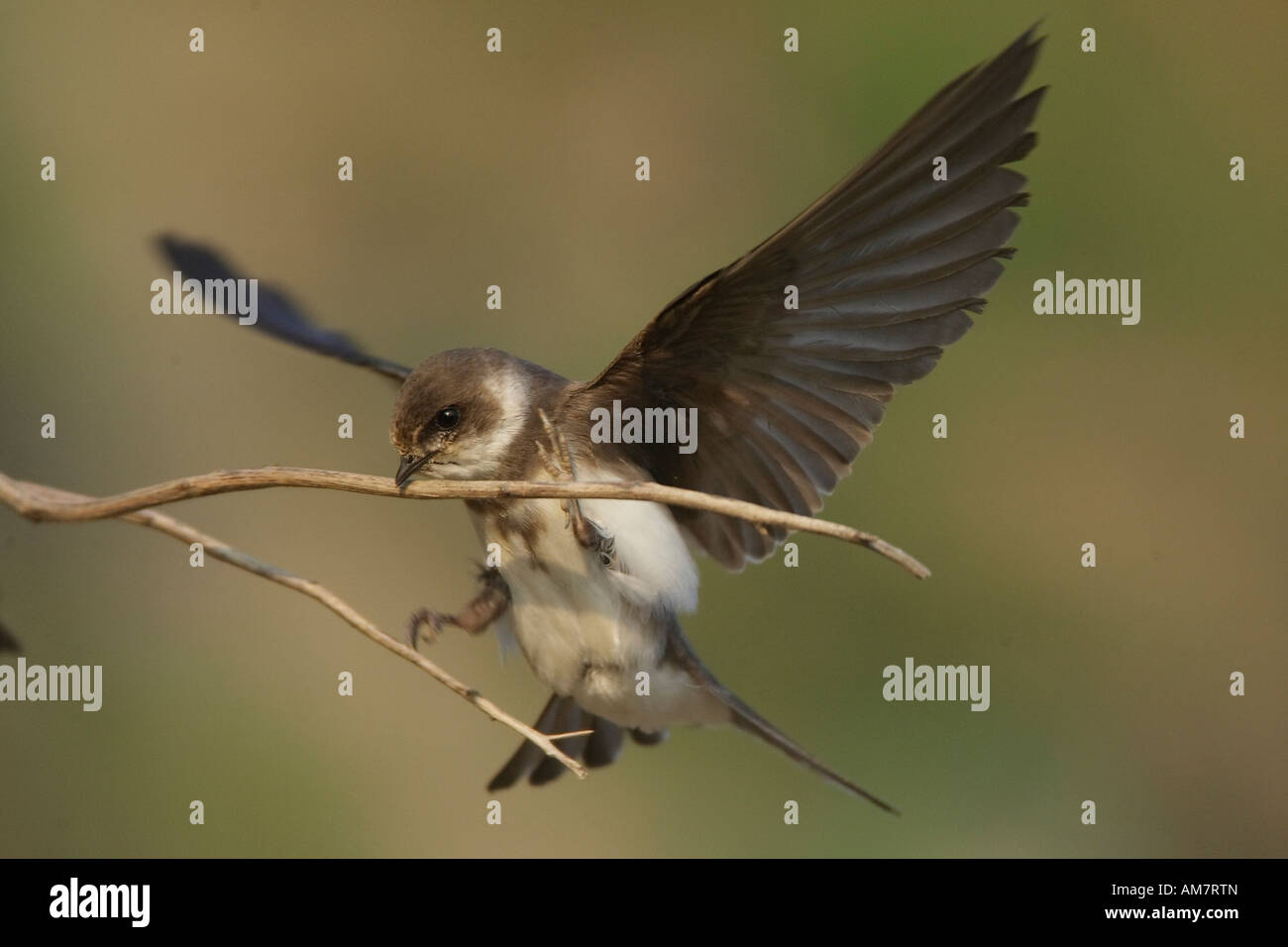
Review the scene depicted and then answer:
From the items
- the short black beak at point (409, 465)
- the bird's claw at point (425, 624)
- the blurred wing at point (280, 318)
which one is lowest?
the bird's claw at point (425, 624)

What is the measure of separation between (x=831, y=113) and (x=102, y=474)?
12.6 feet

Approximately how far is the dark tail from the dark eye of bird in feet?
3.41

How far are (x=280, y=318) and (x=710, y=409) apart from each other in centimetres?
162

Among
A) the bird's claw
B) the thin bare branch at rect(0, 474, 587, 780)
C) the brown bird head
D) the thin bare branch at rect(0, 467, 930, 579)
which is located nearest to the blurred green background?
the bird's claw

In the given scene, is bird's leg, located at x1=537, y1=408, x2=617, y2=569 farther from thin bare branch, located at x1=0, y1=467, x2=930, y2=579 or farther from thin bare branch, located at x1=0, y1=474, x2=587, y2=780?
thin bare branch, located at x1=0, y1=467, x2=930, y2=579

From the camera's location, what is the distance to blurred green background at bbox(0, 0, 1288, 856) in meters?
6.17

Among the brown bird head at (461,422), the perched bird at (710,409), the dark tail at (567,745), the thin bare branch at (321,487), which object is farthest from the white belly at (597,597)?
the thin bare branch at (321,487)

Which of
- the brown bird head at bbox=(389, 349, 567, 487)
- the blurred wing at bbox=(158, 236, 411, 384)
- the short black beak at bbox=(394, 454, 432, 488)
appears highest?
the blurred wing at bbox=(158, 236, 411, 384)

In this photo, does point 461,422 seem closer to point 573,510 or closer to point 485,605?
point 573,510

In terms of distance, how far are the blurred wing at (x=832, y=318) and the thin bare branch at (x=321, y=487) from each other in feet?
1.95

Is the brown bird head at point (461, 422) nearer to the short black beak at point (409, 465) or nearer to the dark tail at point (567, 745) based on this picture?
the short black beak at point (409, 465)

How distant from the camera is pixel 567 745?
4.27 metres

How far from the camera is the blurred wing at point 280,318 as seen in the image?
4.15 metres

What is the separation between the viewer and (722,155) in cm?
741
